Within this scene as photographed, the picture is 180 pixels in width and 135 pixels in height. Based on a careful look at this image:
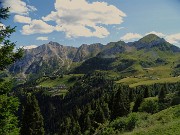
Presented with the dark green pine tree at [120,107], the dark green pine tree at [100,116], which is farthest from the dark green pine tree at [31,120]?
the dark green pine tree at [100,116]

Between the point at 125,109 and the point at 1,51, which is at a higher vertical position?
the point at 1,51

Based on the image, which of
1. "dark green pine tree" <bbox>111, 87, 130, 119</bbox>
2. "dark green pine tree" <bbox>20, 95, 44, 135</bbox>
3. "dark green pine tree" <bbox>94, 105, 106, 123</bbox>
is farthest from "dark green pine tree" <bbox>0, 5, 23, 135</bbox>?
"dark green pine tree" <bbox>94, 105, 106, 123</bbox>

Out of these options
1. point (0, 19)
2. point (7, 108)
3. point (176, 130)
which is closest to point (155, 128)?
point (176, 130)

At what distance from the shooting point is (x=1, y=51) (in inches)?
1010

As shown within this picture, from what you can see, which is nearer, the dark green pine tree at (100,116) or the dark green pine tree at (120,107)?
the dark green pine tree at (120,107)

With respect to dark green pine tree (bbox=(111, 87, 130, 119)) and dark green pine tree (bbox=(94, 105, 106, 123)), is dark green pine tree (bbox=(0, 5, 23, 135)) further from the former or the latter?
dark green pine tree (bbox=(94, 105, 106, 123))

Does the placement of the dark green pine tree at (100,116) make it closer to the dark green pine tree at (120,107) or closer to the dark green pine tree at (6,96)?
the dark green pine tree at (120,107)

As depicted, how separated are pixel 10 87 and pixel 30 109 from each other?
39.4 m

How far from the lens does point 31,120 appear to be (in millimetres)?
63594

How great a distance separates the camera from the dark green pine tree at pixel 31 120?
62.6 metres

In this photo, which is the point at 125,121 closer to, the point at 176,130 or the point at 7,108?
the point at 176,130

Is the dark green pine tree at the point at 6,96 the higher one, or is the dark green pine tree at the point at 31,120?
the dark green pine tree at the point at 6,96

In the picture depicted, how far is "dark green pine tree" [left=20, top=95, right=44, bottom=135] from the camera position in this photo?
62594 mm

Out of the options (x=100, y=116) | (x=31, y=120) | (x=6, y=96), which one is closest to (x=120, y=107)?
(x=100, y=116)
